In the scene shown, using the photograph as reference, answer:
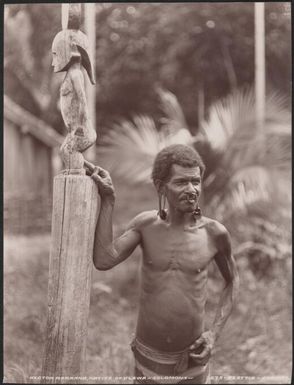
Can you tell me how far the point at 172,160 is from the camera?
226cm

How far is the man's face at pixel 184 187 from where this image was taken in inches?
86.8

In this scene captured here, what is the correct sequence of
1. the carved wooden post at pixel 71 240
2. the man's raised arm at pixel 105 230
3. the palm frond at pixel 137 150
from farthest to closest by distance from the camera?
1. the palm frond at pixel 137 150
2. the man's raised arm at pixel 105 230
3. the carved wooden post at pixel 71 240

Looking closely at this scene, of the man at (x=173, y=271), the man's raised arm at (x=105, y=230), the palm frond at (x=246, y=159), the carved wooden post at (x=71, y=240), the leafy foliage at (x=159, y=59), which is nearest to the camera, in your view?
the carved wooden post at (x=71, y=240)

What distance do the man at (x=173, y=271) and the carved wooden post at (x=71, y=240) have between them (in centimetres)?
19

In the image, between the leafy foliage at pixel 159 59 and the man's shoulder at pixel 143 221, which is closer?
the man's shoulder at pixel 143 221

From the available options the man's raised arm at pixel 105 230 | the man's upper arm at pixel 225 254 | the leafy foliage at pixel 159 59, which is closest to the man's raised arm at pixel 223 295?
the man's upper arm at pixel 225 254

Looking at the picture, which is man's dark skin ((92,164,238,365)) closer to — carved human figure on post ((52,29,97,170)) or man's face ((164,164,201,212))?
man's face ((164,164,201,212))

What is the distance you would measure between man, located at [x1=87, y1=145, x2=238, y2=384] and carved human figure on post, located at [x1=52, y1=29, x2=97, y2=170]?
42 cm

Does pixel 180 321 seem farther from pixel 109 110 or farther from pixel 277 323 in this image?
pixel 109 110

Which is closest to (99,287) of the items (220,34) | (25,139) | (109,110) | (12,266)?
(12,266)

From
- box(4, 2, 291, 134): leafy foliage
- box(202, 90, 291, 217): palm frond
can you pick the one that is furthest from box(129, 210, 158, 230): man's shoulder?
box(4, 2, 291, 134): leafy foliage

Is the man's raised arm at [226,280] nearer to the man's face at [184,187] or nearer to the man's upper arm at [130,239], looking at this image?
the man's face at [184,187]

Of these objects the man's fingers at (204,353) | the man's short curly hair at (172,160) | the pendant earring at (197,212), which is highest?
the man's short curly hair at (172,160)

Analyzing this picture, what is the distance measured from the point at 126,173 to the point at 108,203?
9.33 feet
